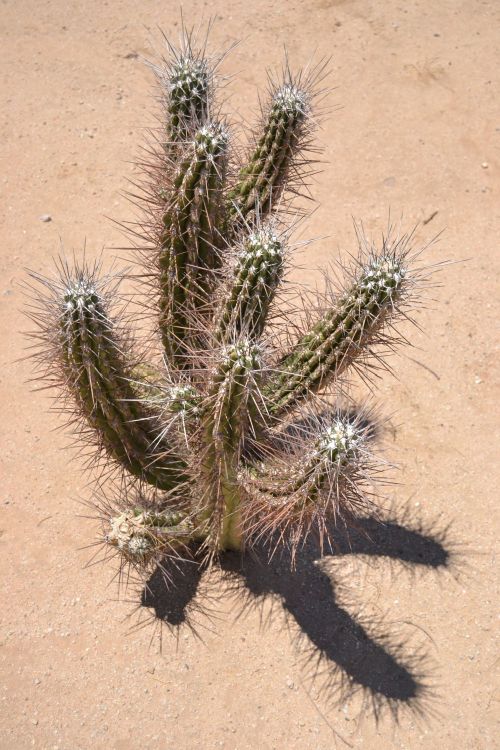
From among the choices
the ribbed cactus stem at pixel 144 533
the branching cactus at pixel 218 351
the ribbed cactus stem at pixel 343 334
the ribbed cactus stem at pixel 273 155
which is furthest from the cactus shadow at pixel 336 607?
the ribbed cactus stem at pixel 273 155

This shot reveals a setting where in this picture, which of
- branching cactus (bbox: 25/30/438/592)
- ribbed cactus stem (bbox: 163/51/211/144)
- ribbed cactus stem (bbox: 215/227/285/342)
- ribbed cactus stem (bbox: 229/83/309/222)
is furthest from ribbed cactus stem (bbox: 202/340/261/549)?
ribbed cactus stem (bbox: 163/51/211/144)

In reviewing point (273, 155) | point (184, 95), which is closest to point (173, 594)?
point (273, 155)

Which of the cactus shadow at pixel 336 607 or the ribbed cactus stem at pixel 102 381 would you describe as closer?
the ribbed cactus stem at pixel 102 381

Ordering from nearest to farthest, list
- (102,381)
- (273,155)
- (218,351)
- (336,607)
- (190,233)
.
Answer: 1. (218,351)
2. (102,381)
3. (190,233)
4. (273,155)
5. (336,607)

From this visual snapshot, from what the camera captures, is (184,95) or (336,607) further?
(336,607)

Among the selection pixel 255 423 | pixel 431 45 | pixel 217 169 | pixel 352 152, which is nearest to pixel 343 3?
pixel 431 45

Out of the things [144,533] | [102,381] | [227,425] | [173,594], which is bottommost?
[173,594]

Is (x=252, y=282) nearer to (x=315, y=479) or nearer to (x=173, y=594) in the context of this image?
(x=315, y=479)

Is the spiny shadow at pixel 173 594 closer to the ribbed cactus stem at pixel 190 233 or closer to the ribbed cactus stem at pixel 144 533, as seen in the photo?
the ribbed cactus stem at pixel 144 533

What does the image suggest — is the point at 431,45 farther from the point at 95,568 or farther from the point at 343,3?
the point at 95,568
